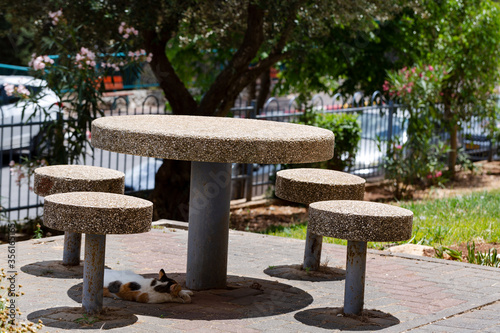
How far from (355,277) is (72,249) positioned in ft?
7.67

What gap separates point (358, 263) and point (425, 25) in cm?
1039

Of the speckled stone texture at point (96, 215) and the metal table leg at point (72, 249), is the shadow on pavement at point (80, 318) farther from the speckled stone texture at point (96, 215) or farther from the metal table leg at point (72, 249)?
the metal table leg at point (72, 249)

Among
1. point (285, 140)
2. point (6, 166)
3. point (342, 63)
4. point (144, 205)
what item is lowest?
point (6, 166)

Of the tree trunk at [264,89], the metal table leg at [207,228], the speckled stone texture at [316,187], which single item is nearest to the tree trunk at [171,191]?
the speckled stone texture at [316,187]

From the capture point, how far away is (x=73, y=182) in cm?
508

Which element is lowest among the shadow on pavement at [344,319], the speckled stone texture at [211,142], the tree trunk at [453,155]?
the shadow on pavement at [344,319]

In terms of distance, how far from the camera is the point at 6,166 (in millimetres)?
15539

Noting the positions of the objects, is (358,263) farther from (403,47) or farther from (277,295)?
(403,47)

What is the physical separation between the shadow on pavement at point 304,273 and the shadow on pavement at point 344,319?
2.84ft

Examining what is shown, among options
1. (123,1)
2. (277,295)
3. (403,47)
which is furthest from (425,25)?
(277,295)

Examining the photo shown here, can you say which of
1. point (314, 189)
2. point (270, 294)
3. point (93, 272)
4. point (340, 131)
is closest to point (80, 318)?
point (93, 272)

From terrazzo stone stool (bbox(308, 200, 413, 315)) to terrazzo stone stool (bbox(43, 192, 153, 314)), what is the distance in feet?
3.65

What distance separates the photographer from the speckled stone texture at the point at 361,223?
4.27m

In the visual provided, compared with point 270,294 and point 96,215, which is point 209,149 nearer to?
point 96,215
